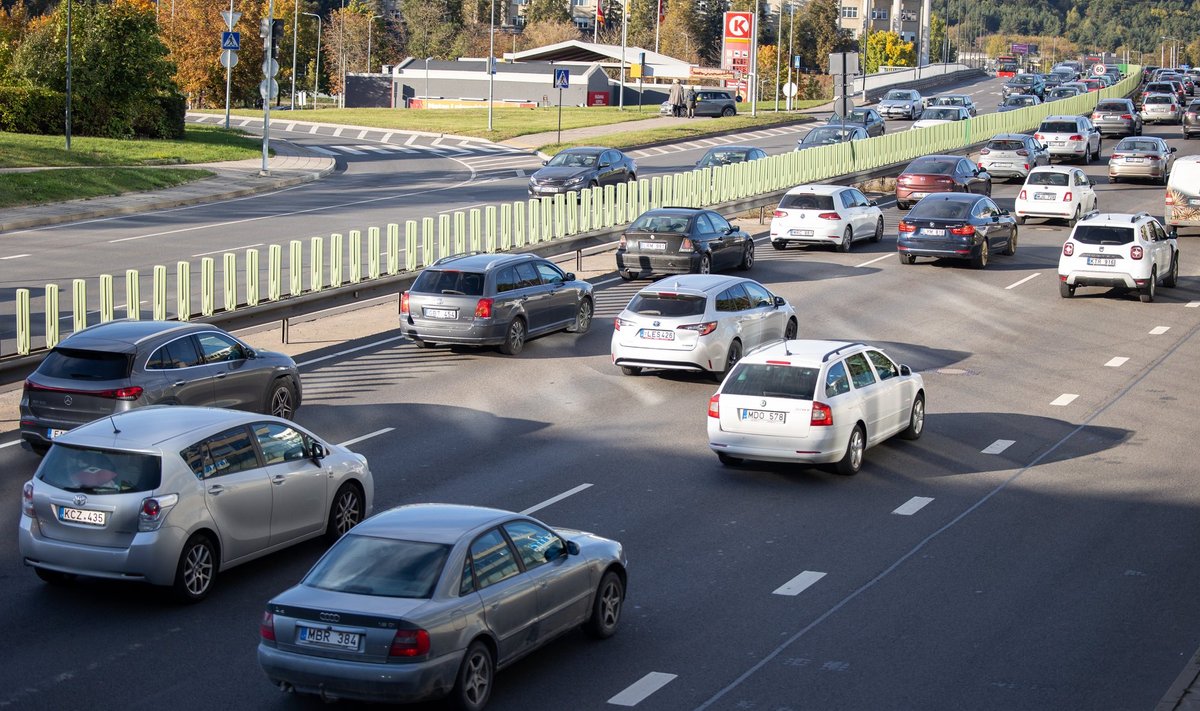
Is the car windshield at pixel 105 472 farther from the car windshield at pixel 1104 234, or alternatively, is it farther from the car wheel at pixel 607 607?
the car windshield at pixel 1104 234

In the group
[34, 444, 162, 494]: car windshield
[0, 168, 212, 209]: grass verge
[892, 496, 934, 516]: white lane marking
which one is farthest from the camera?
[0, 168, 212, 209]: grass verge

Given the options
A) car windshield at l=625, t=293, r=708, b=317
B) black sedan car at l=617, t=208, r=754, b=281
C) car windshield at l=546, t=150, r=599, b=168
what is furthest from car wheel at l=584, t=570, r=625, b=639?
car windshield at l=546, t=150, r=599, b=168

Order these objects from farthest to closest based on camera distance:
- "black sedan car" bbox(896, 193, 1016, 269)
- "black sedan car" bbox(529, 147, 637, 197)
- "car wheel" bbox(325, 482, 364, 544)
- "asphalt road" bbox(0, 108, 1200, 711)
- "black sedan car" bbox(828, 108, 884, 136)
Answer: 1. "black sedan car" bbox(828, 108, 884, 136)
2. "black sedan car" bbox(529, 147, 637, 197)
3. "black sedan car" bbox(896, 193, 1016, 269)
4. "car wheel" bbox(325, 482, 364, 544)
5. "asphalt road" bbox(0, 108, 1200, 711)

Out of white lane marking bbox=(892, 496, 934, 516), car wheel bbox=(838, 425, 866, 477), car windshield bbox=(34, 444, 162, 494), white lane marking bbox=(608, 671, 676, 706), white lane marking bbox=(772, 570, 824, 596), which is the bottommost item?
white lane marking bbox=(608, 671, 676, 706)

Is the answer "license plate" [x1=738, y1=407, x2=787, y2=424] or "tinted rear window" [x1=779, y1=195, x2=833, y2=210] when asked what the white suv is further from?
"license plate" [x1=738, y1=407, x2=787, y2=424]

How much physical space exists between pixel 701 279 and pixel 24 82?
37.7 metres

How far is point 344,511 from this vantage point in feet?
46.5

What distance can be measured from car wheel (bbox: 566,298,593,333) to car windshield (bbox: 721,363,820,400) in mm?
8515

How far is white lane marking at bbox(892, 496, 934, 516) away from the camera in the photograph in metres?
15.8

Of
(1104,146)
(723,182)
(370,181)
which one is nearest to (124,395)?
(723,182)

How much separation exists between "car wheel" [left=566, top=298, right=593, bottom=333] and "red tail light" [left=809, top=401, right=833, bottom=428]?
9565mm

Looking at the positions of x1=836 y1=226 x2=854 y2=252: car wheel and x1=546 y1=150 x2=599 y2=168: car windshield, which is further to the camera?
x1=546 y1=150 x2=599 y2=168: car windshield

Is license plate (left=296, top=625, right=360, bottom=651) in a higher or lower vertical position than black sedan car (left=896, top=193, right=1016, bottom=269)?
lower

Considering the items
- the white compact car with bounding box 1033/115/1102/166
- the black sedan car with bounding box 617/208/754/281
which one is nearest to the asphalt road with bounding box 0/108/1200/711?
the black sedan car with bounding box 617/208/754/281
